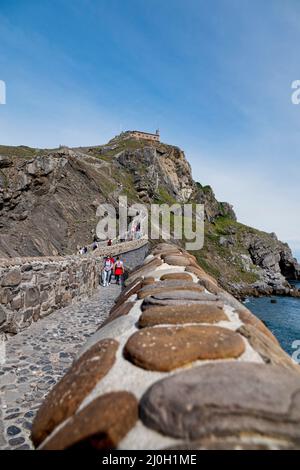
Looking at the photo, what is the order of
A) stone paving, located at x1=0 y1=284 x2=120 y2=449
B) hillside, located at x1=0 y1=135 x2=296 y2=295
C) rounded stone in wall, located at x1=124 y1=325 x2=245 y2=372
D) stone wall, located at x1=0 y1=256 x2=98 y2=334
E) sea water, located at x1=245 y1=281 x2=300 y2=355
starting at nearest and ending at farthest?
rounded stone in wall, located at x1=124 y1=325 x2=245 y2=372 → stone paving, located at x1=0 y1=284 x2=120 y2=449 → stone wall, located at x1=0 y1=256 x2=98 y2=334 → sea water, located at x1=245 y1=281 x2=300 y2=355 → hillside, located at x1=0 y1=135 x2=296 y2=295

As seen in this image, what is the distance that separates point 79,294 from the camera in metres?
9.50

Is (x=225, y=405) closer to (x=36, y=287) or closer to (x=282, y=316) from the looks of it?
(x=36, y=287)

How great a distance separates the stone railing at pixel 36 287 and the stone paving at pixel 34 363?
0.81ft

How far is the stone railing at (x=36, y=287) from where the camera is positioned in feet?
18.6

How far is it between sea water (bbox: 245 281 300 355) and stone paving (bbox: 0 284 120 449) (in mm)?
22763

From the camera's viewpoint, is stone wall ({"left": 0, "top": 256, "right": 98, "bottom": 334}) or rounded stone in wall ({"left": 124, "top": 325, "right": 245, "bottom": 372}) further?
stone wall ({"left": 0, "top": 256, "right": 98, "bottom": 334})

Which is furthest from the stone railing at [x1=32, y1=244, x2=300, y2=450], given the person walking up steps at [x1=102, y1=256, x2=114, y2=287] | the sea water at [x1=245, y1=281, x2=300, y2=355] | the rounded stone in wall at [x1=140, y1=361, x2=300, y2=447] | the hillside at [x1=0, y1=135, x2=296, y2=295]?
the sea water at [x1=245, y1=281, x2=300, y2=355]

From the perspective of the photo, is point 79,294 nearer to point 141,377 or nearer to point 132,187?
point 141,377

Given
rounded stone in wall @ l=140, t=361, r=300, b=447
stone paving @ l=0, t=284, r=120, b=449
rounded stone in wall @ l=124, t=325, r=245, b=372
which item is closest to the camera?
rounded stone in wall @ l=140, t=361, r=300, b=447

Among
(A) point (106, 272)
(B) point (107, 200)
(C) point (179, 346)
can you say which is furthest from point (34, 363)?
(B) point (107, 200)

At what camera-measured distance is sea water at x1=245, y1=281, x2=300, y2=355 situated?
30.0 metres

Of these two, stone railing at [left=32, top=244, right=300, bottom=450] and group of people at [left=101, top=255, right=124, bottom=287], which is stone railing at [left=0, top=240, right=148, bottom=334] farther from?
stone railing at [left=32, top=244, right=300, bottom=450]
